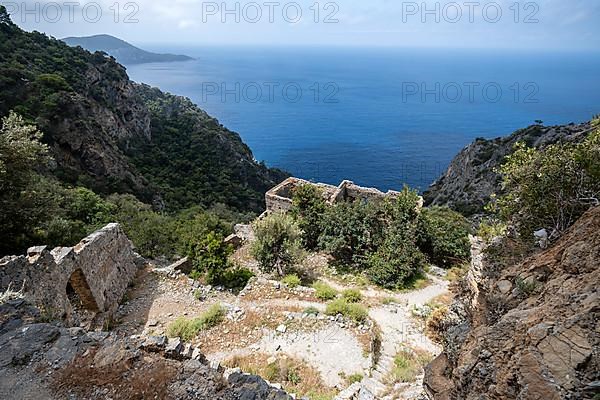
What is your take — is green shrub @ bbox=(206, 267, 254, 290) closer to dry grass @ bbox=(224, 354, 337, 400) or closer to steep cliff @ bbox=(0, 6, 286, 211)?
dry grass @ bbox=(224, 354, 337, 400)

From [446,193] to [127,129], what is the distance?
37970 millimetres

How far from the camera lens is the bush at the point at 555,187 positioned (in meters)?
5.73

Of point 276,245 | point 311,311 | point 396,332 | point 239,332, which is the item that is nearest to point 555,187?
point 396,332

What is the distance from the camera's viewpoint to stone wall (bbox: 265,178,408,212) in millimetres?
18484

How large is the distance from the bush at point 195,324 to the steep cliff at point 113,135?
21629mm

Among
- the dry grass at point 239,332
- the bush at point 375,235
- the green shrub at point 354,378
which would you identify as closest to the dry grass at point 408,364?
the green shrub at point 354,378

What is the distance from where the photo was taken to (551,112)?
363 ft

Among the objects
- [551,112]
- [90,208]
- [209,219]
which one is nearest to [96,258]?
[209,219]

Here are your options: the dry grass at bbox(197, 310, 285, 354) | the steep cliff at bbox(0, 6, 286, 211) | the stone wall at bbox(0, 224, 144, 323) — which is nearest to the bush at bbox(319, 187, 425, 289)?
the dry grass at bbox(197, 310, 285, 354)

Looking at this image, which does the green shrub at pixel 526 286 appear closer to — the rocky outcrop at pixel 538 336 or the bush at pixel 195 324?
the rocky outcrop at pixel 538 336

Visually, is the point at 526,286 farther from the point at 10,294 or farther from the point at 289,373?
the point at 10,294

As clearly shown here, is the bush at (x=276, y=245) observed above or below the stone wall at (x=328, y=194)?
below

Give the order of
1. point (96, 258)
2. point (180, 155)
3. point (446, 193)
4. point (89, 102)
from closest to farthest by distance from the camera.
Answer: point (96, 258), point (89, 102), point (446, 193), point (180, 155)

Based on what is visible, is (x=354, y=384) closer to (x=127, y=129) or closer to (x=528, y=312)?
(x=528, y=312)
